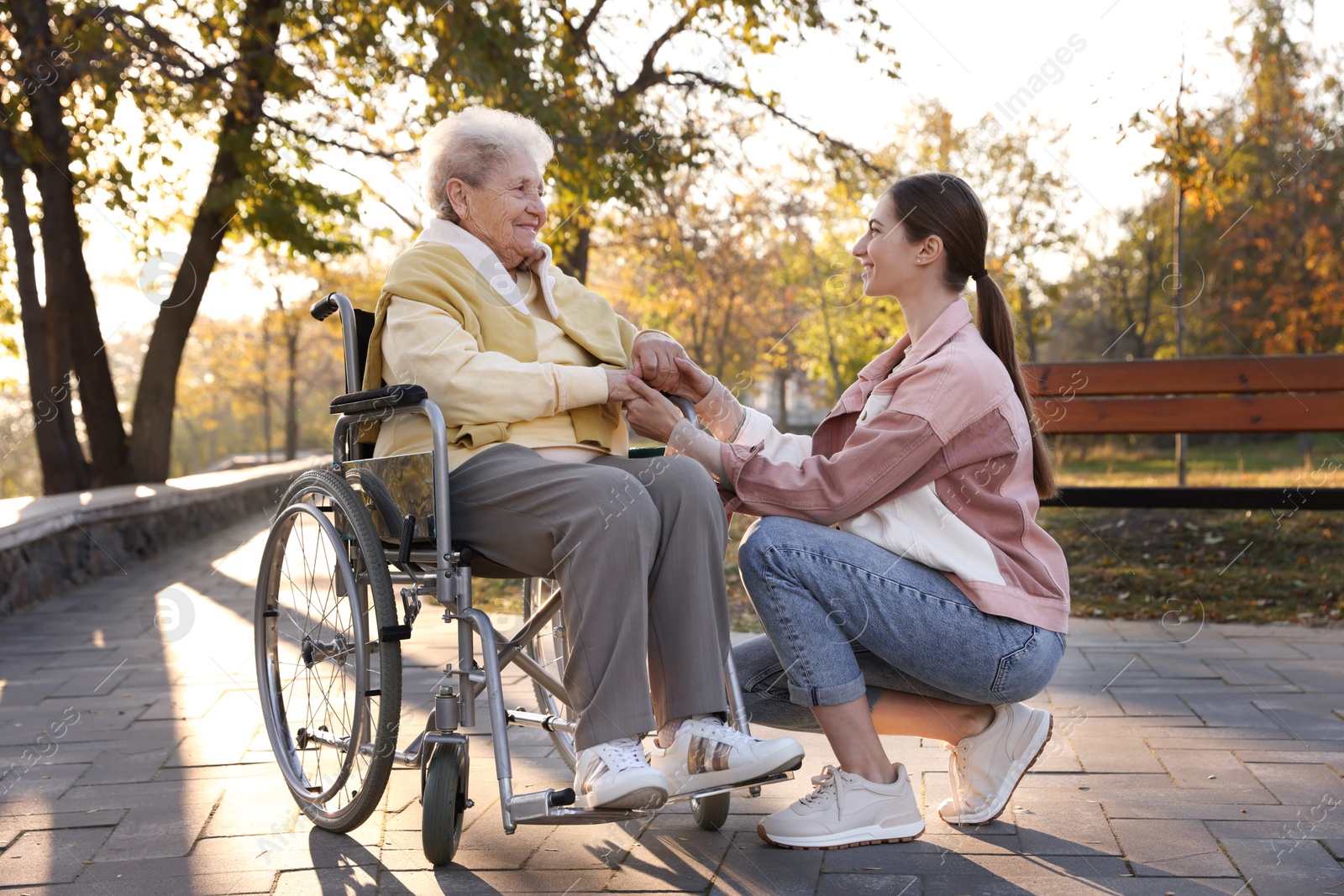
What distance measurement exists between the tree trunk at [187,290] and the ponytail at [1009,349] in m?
7.50

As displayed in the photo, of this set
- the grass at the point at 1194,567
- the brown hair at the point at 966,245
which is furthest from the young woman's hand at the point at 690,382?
the grass at the point at 1194,567

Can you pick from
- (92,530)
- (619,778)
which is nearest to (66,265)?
(92,530)

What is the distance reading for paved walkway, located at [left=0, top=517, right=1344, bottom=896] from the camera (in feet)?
6.84

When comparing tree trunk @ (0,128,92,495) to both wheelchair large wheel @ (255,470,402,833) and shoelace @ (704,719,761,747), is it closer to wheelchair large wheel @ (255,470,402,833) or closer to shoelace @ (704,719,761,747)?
wheelchair large wheel @ (255,470,402,833)

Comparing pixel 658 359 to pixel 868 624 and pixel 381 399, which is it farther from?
pixel 868 624

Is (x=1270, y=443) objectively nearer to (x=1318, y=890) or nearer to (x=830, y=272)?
(x=830, y=272)

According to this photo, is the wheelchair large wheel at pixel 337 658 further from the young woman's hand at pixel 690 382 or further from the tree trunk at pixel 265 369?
the tree trunk at pixel 265 369

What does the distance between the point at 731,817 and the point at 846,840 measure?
341 millimetres

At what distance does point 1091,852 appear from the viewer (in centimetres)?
218

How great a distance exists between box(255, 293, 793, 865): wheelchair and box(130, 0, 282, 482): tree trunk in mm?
6911

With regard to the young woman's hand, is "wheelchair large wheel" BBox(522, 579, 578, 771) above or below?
below

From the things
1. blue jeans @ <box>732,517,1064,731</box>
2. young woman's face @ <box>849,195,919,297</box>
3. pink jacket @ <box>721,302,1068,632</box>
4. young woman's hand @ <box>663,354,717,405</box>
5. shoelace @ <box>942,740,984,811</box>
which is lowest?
shoelace @ <box>942,740,984,811</box>

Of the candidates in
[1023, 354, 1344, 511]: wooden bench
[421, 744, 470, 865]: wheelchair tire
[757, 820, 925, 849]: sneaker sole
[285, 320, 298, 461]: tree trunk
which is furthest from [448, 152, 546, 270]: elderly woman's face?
[285, 320, 298, 461]: tree trunk

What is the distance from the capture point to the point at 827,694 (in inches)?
86.7
